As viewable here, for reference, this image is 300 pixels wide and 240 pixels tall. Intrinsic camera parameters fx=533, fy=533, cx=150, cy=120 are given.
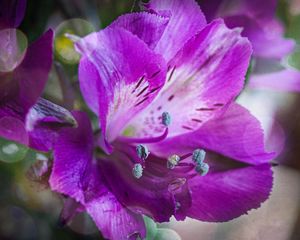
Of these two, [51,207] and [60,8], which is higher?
[60,8]

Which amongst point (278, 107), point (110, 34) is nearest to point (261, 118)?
point (278, 107)

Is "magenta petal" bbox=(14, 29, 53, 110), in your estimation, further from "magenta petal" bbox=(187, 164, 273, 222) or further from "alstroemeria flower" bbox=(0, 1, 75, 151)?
"magenta petal" bbox=(187, 164, 273, 222)

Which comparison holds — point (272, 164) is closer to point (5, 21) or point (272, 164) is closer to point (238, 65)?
point (238, 65)

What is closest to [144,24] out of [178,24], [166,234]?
[178,24]

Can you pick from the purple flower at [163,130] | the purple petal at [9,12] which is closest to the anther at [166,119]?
the purple flower at [163,130]

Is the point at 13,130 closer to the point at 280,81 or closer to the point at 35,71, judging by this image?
the point at 35,71

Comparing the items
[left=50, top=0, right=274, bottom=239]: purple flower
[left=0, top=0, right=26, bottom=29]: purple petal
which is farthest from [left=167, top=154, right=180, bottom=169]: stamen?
[left=0, top=0, right=26, bottom=29]: purple petal

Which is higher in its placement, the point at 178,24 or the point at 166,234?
the point at 178,24
